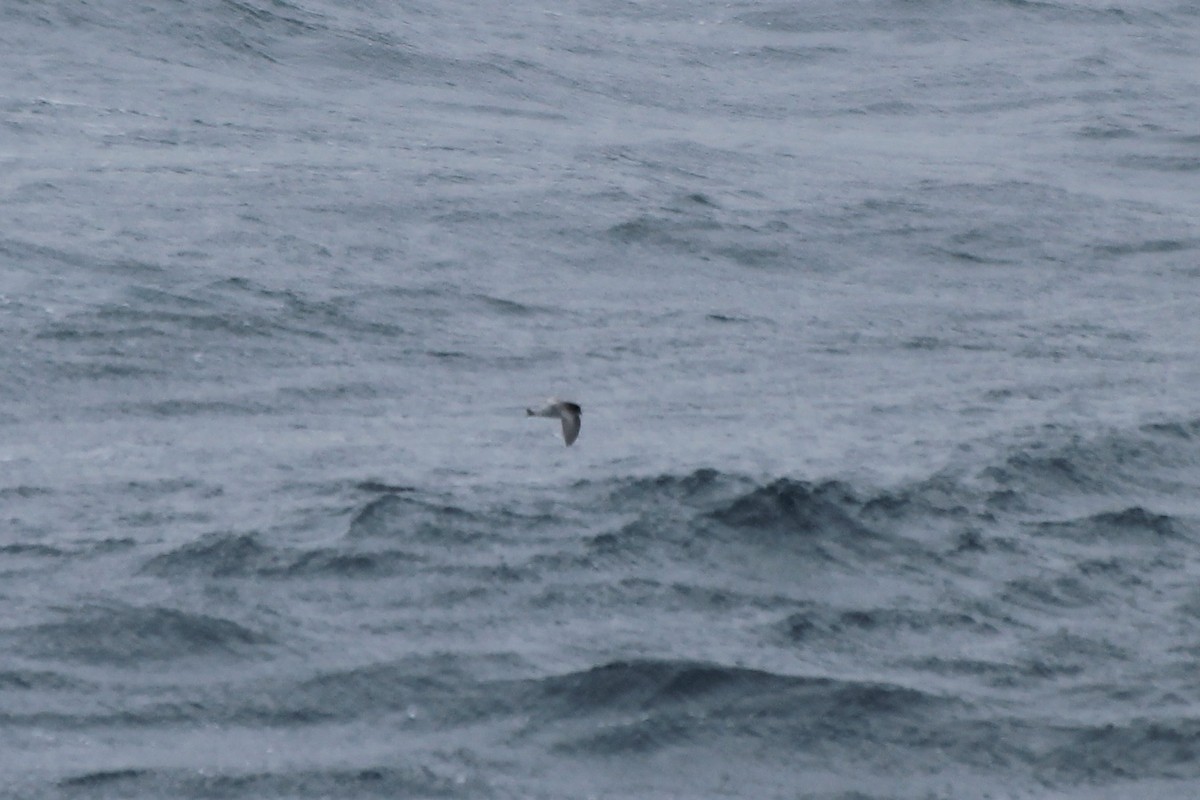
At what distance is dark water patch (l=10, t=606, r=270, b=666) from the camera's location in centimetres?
1455

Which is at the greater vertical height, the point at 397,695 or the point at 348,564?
the point at 348,564

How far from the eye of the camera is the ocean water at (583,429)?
14023 mm

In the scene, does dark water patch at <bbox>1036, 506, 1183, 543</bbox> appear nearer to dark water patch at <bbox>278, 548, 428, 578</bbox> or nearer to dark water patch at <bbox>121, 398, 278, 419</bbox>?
dark water patch at <bbox>278, 548, 428, 578</bbox>

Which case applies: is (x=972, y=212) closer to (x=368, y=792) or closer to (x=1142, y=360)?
(x=1142, y=360)

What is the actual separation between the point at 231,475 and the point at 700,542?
12.3 ft

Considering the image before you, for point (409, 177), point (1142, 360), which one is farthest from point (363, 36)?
point (1142, 360)

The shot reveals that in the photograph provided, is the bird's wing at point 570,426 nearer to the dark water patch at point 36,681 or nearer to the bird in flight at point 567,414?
the bird in flight at point 567,414

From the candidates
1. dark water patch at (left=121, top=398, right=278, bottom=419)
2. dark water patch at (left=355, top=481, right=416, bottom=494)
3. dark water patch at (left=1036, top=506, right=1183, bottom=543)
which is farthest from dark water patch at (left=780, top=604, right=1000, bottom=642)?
dark water patch at (left=121, top=398, right=278, bottom=419)

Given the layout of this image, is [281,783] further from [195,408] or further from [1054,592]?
[195,408]

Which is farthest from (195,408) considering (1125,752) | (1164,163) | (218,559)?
(1164,163)

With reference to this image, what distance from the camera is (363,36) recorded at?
33.2 meters

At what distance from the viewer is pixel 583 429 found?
1883cm

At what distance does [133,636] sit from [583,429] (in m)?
5.19

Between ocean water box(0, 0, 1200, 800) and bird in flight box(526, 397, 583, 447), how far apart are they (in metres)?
1.31
